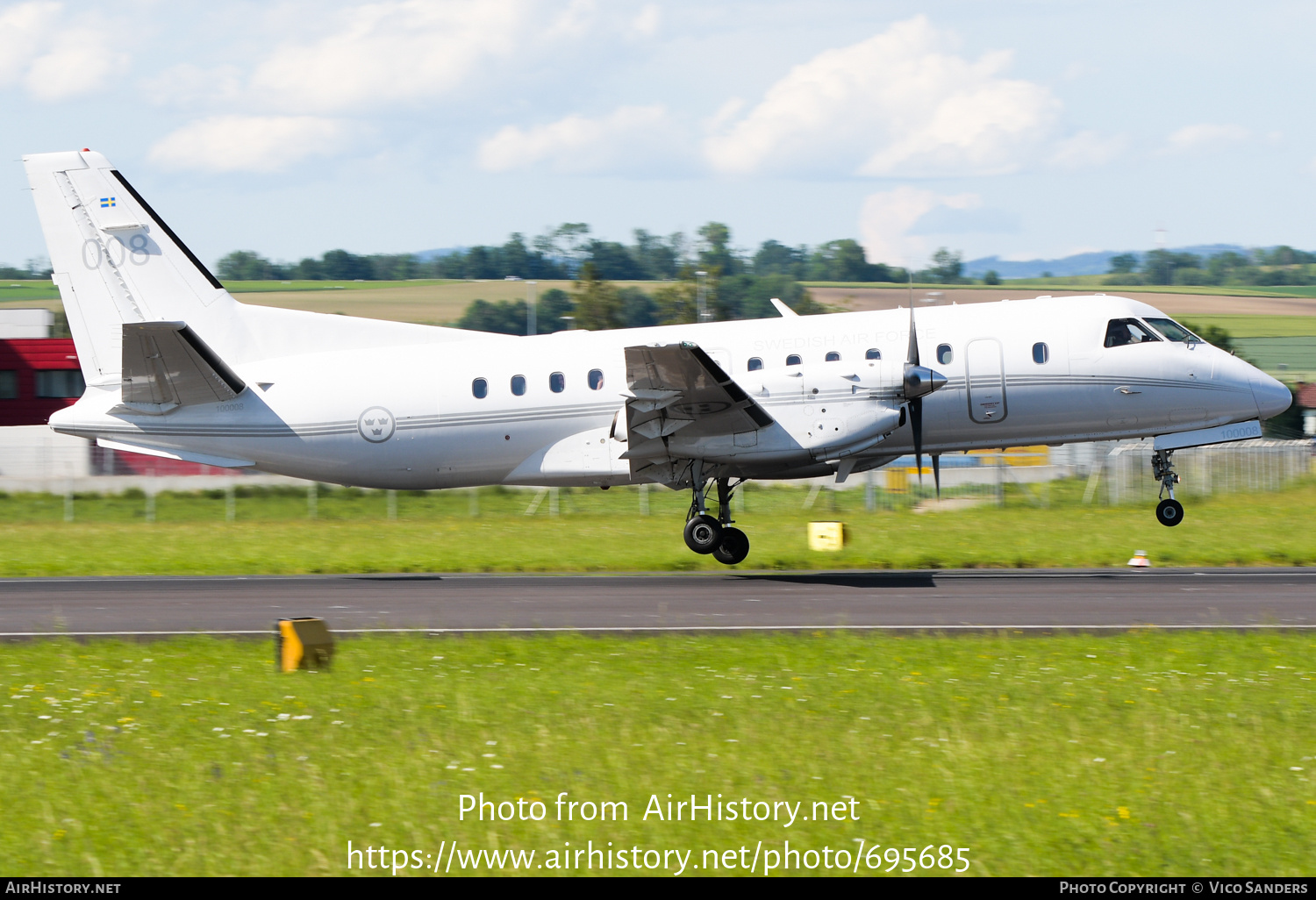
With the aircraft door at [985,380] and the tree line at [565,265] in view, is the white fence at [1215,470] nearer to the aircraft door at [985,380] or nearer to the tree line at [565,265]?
the aircraft door at [985,380]

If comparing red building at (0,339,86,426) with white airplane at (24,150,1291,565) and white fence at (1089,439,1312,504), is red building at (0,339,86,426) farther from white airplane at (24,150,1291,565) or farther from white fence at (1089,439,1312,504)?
white fence at (1089,439,1312,504)

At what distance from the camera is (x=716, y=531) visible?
65.2 ft

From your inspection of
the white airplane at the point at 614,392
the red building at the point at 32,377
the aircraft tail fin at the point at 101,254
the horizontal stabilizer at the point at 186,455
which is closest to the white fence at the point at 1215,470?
the white airplane at the point at 614,392

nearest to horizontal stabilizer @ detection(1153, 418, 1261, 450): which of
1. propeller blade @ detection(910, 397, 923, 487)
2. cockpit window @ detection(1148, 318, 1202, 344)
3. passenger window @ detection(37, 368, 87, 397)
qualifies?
cockpit window @ detection(1148, 318, 1202, 344)

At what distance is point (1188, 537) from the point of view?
24.2 metres

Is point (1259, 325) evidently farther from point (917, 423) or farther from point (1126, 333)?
point (917, 423)

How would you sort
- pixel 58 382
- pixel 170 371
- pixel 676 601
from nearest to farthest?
pixel 676 601 → pixel 170 371 → pixel 58 382

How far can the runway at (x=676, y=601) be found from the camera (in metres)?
14.4

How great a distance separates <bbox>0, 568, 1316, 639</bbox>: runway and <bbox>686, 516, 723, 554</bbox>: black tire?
22.8 inches

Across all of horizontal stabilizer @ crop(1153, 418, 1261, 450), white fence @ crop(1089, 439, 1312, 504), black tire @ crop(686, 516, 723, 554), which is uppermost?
horizontal stabilizer @ crop(1153, 418, 1261, 450)

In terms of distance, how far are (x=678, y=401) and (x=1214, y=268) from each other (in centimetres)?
10997

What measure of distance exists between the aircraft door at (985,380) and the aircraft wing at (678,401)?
3439mm

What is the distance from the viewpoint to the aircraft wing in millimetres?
17891

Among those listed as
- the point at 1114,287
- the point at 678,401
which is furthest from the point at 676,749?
the point at 1114,287
